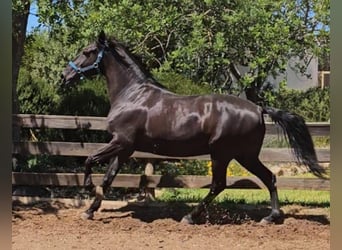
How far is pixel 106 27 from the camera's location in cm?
656

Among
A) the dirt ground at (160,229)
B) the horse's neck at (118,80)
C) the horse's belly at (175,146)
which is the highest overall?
the horse's neck at (118,80)

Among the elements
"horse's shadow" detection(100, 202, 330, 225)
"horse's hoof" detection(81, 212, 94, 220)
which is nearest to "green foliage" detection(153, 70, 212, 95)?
"horse's shadow" detection(100, 202, 330, 225)

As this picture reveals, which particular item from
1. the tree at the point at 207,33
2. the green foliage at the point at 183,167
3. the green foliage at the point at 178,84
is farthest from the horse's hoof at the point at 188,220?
the tree at the point at 207,33

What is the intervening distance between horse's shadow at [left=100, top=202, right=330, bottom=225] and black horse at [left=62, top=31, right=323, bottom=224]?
0.28 m

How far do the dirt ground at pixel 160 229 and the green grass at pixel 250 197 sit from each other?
0.90 ft

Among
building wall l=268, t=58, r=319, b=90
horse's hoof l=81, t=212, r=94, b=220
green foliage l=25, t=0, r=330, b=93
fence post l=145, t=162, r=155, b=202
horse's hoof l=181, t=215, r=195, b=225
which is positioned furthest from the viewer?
building wall l=268, t=58, r=319, b=90

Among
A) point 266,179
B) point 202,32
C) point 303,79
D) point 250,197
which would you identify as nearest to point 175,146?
point 266,179

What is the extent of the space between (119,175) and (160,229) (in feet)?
3.66

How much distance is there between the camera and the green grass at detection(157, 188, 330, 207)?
6121 mm

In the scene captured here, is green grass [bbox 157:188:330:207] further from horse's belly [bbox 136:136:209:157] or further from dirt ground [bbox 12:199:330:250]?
horse's belly [bbox 136:136:209:157]

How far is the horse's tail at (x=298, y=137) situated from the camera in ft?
16.7

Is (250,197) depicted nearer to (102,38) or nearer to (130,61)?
(130,61)

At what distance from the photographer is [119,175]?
593 cm

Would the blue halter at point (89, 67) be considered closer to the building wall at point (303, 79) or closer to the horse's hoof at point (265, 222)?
the horse's hoof at point (265, 222)
